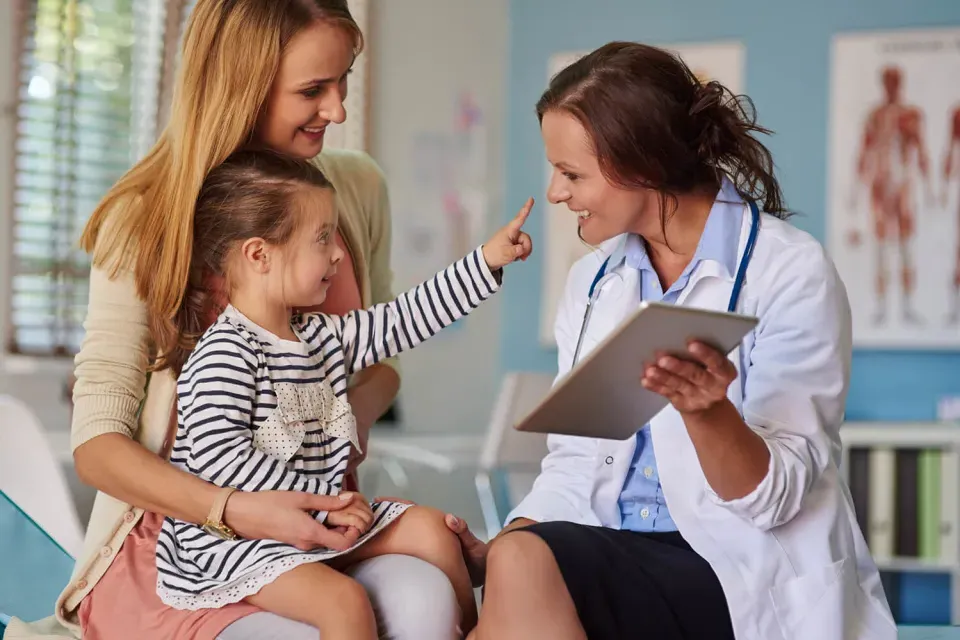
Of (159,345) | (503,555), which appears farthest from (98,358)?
(503,555)

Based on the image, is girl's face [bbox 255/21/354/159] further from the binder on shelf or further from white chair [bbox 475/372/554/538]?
the binder on shelf

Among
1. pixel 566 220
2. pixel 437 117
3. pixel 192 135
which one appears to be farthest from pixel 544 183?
pixel 192 135

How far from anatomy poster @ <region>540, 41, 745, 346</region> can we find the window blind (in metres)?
1.52

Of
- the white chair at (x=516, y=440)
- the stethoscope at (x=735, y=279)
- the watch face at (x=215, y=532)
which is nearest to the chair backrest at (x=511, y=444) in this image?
the white chair at (x=516, y=440)

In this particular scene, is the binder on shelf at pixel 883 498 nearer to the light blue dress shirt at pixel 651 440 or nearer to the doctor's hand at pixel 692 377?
the light blue dress shirt at pixel 651 440

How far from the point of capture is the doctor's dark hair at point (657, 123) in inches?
60.4

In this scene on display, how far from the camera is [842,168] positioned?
12.9 feet

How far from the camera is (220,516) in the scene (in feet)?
4.49

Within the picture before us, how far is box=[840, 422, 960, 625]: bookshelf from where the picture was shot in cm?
352

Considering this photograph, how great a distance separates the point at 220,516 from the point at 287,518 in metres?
0.09

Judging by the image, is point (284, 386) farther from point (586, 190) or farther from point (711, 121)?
point (711, 121)

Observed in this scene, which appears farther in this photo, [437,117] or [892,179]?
[437,117]

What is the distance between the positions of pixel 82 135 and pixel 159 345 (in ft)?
8.96

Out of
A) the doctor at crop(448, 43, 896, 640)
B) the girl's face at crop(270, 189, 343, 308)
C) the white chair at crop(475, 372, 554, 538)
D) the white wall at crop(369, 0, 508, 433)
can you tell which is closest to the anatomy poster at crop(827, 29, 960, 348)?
the white chair at crop(475, 372, 554, 538)
